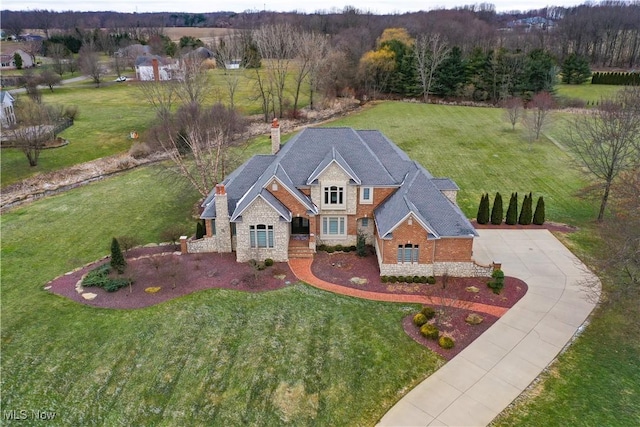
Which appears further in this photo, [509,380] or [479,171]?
[479,171]

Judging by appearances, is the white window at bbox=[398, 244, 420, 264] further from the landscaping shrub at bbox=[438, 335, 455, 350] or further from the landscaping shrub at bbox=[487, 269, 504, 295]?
the landscaping shrub at bbox=[438, 335, 455, 350]

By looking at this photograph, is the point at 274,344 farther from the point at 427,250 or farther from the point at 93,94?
the point at 93,94

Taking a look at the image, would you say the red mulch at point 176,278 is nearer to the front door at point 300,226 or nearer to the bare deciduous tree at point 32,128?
the front door at point 300,226

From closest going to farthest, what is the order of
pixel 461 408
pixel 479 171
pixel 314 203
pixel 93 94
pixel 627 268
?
pixel 461 408
pixel 627 268
pixel 314 203
pixel 479 171
pixel 93 94

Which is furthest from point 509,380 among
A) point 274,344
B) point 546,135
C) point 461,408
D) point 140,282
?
point 546,135

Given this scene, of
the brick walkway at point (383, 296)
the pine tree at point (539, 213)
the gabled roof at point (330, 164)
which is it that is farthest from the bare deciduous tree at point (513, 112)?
the brick walkway at point (383, 296)

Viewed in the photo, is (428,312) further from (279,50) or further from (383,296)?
(279,50)
